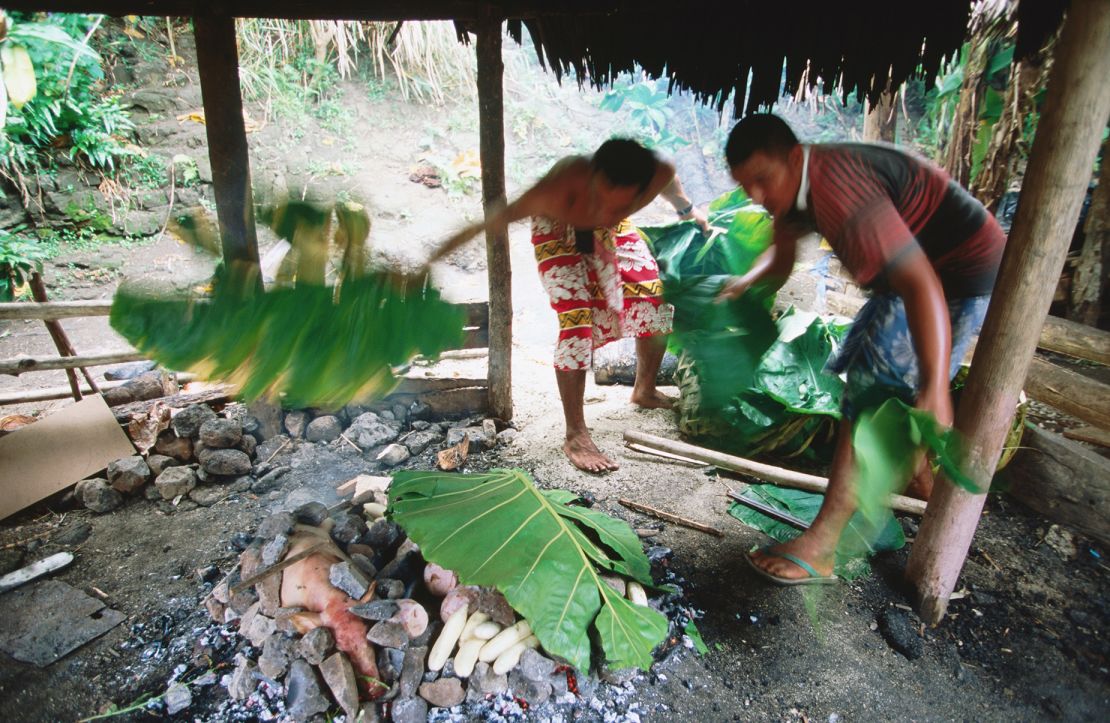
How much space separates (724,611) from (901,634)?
0.63m

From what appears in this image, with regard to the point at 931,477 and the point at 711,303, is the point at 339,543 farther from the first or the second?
the point at 931,477

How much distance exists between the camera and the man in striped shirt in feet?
5.08

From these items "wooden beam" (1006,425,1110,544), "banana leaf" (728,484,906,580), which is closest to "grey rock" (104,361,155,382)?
"banana leaf" (728,484,906,580)

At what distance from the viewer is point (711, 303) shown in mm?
2385

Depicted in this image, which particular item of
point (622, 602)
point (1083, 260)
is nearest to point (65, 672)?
point (622, 602)

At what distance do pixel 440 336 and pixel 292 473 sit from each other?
80.5 inches

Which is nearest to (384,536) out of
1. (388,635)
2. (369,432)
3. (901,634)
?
(388,635)

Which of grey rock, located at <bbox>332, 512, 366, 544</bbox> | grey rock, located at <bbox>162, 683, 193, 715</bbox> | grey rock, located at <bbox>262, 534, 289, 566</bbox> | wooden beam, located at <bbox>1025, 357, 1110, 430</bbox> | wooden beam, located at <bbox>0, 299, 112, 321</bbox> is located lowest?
grey rock, located at <bbox>162, 683, 193, 715</bbox>

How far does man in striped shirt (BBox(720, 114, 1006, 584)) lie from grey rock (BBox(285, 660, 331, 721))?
175 cm

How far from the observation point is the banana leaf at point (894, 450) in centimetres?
128

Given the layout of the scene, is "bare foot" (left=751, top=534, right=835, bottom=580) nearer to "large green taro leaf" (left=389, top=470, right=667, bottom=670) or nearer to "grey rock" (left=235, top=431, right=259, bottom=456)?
"large green taro leaf" (left=389, top=470, right=667, bottom=670)

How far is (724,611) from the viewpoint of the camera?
88.6 inches

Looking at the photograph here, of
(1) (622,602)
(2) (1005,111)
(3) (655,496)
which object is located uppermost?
(2) (1005,111)

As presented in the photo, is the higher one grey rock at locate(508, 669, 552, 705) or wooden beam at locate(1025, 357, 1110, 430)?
wooden beam at locate(1025, 357, 1110, 430)
